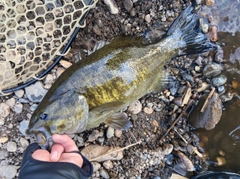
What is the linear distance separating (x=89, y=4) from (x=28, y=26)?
69 cm

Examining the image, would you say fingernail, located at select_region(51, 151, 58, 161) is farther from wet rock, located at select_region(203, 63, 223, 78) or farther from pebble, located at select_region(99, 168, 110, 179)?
wet rock, located at select_region(203, 63, 223, 78)

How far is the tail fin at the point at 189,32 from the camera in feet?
10.7

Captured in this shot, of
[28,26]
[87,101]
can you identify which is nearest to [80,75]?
[87,101]

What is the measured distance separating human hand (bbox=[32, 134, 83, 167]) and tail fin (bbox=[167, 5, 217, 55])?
1474 mm

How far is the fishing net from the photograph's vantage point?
3270 mm

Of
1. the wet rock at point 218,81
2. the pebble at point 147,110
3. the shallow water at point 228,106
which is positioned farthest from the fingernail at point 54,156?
the wet rock at point 218,81

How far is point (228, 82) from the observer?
12.3ft

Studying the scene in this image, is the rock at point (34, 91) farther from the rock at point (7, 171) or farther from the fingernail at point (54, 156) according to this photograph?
the fingernail at point (54, 156)

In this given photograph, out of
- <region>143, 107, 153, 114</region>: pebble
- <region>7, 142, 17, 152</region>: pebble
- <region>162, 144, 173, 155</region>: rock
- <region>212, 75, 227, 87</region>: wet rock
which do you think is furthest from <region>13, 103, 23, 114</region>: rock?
<region>212, 75, 227, 87</region>: wet rock

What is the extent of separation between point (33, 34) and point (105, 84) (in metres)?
1.12

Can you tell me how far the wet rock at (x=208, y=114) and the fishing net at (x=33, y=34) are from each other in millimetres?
1617

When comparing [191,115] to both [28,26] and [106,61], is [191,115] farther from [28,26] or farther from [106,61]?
[28,26]

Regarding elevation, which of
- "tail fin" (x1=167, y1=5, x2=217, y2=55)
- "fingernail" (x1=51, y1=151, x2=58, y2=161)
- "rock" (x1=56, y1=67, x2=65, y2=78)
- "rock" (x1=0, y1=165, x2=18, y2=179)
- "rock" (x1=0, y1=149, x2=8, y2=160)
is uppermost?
"tail fin" (x1=167, y1=5, x2=217, y2=55)

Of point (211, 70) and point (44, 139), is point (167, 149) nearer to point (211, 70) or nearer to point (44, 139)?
point (211, 70)
